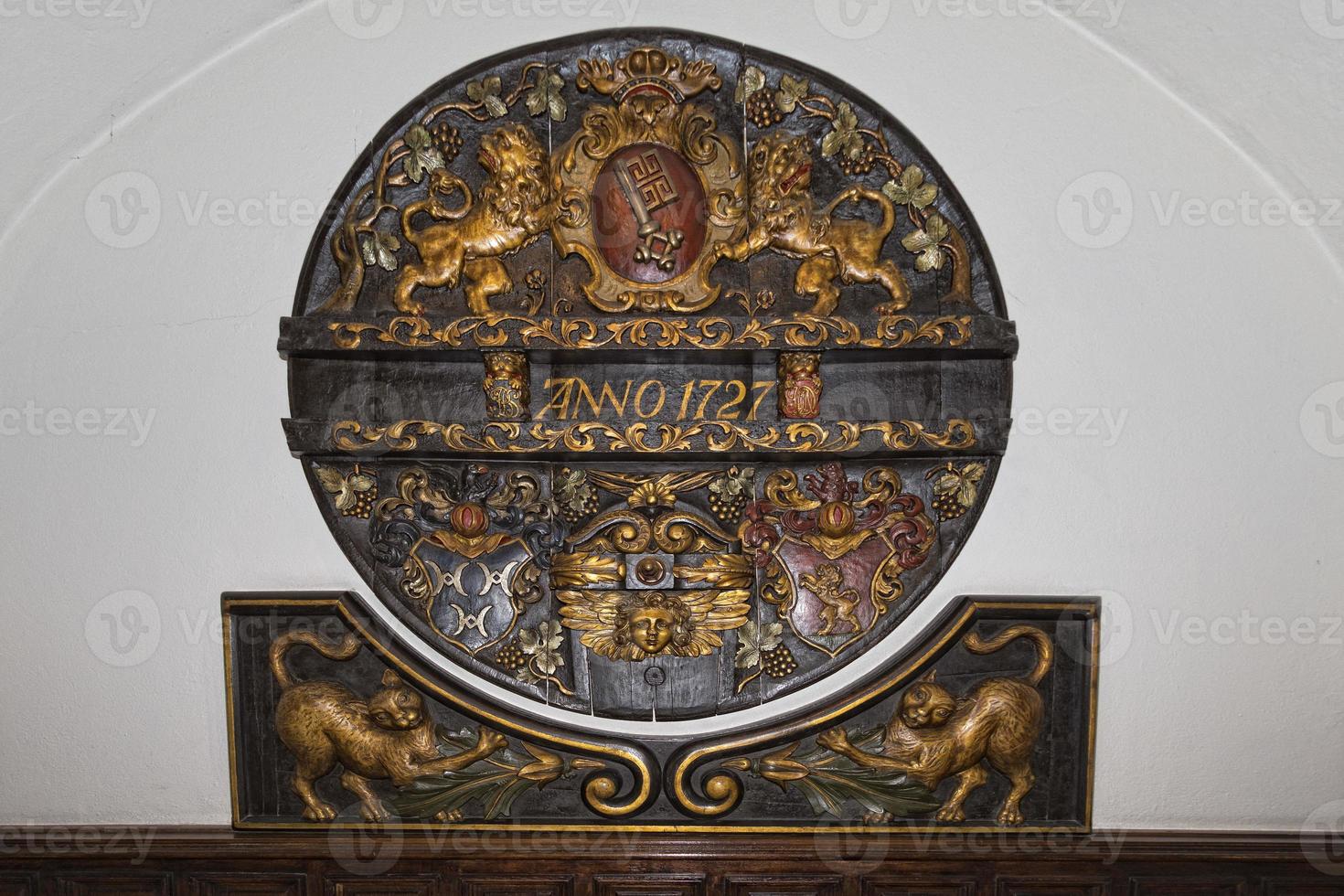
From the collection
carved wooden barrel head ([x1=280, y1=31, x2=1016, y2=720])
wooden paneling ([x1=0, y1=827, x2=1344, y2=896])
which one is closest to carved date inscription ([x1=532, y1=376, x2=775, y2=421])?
carved wooden barrel head ([x1=280, y1=31, x2=1016, y2=720])

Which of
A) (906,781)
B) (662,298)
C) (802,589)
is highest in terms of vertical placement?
(662,298)

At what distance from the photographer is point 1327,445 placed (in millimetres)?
2143

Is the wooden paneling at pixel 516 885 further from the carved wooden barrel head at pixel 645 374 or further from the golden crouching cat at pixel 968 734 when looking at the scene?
the golden crouching cat at pixel 968 734

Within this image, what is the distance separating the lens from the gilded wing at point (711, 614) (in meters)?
2.11

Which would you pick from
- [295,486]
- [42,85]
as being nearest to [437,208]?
[295,486]

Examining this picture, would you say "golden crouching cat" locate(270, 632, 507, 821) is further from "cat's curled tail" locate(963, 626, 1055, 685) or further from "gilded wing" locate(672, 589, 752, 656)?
"cat's curled tail" locate(963, 626, 1055, 685)

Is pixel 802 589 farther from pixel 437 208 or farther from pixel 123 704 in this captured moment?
pixel 123 704

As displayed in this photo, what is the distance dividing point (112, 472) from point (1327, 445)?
9.53 ft

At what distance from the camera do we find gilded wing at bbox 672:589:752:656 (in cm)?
211

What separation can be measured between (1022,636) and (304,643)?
1694mm

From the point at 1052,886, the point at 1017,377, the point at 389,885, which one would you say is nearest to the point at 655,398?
the point at 1017,377

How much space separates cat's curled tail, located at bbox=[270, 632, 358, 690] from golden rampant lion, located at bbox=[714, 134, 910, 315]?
4.16 ft

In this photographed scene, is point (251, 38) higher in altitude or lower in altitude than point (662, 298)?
higher

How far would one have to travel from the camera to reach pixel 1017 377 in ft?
7.00
